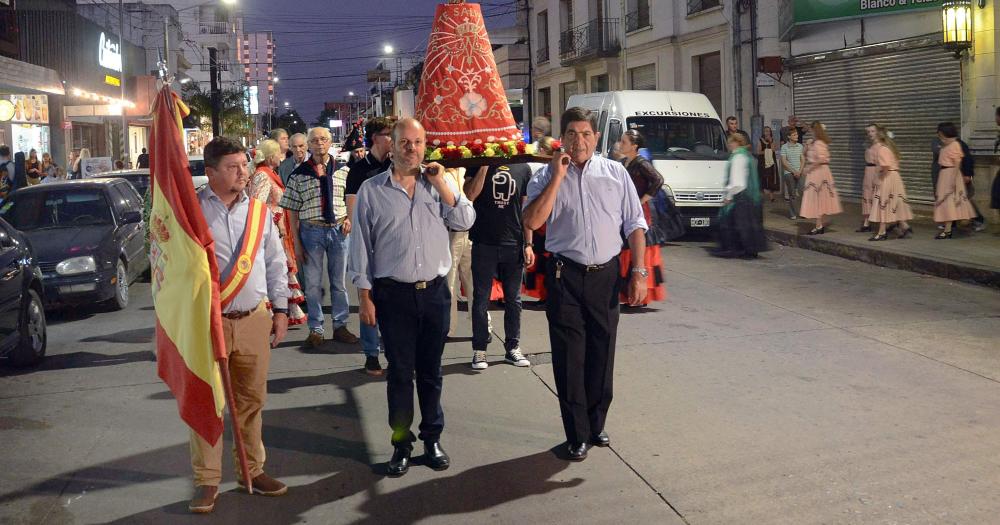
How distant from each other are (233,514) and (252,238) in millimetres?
1358

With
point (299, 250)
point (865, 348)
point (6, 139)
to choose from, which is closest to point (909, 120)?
point (865, 348)

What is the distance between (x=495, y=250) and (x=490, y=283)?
0.95 feet

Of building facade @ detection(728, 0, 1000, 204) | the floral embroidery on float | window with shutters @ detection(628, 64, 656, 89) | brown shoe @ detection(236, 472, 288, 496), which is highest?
window with shutters @ detection(628, 64, 656, 89)

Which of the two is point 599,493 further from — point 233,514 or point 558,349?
point 233,514

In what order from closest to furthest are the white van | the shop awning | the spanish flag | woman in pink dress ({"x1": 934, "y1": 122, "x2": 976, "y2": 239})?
the spanish flag < woman in pink dress ({"x1": 934, "y1": 122, "x2": 976, "y2": 239}) < the white van < the shop awning

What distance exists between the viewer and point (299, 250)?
905 centimetres

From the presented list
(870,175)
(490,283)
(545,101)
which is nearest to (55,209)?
(490,283)

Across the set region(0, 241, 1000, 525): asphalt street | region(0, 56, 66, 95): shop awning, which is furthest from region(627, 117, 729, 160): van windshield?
region(0, 56, 66, 95): shop awning

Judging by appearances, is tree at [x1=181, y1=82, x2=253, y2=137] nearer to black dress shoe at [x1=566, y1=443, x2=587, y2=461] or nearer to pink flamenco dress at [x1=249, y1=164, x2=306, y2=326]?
pink flamenco dress at [x1=249, y1=164, x2=306, y2=326]

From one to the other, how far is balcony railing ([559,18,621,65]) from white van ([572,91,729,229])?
1733 centimetres

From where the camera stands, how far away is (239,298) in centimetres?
501

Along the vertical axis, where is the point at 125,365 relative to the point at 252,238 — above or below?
below

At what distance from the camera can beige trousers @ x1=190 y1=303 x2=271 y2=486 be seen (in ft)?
16.2

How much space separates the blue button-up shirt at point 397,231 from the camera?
5355 millimetres
